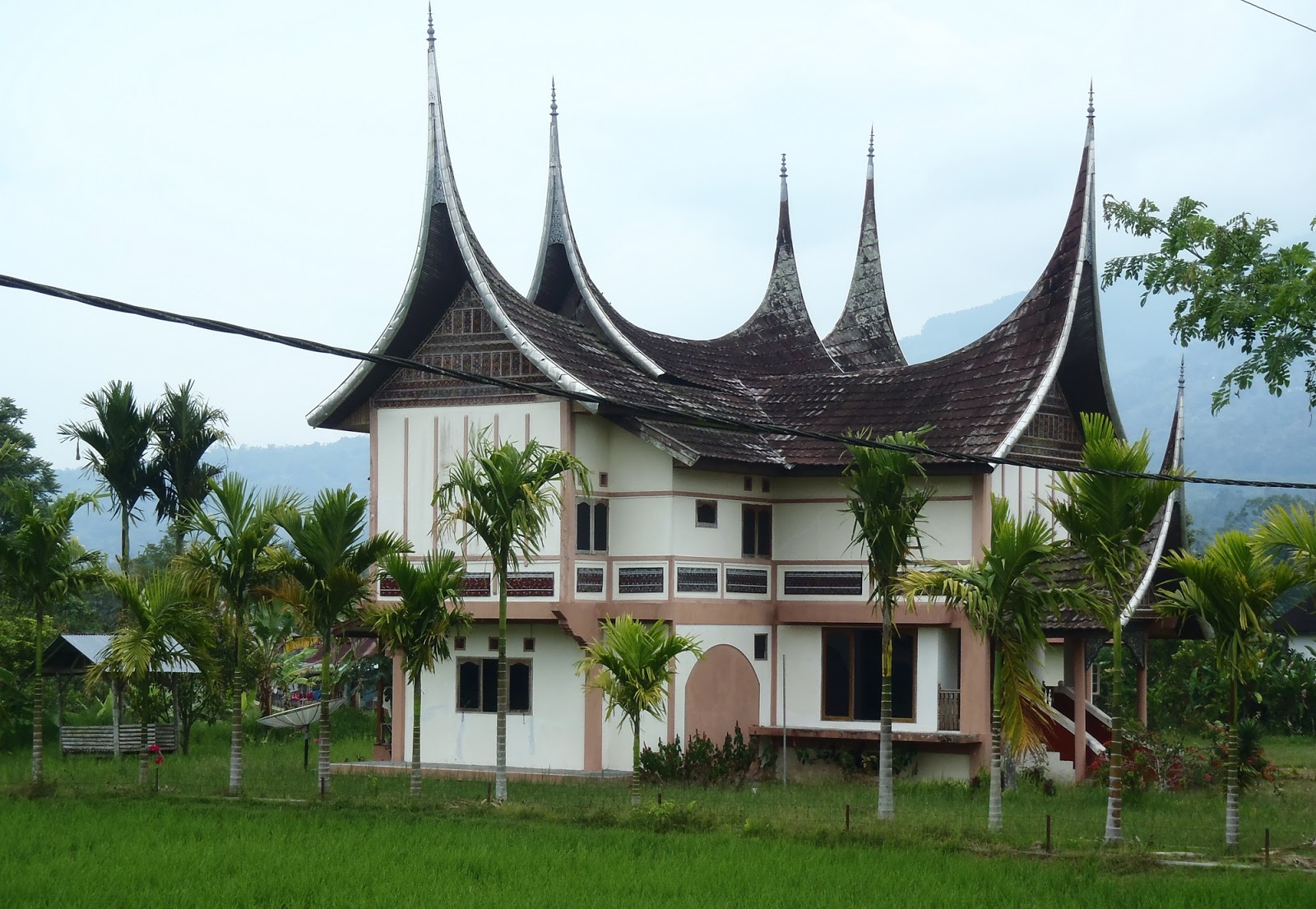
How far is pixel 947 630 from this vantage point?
25359 millimetres

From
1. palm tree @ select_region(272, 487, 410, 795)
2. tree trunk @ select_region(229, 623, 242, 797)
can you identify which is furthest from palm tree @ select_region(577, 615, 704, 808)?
tree trunk @ select_region(229, 623, 242, 797)

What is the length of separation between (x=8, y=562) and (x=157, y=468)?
27.1 ft

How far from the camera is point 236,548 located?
21781mm

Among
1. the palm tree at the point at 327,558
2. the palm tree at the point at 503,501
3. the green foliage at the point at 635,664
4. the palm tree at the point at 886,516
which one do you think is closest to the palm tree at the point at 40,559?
the palm tree at the point at 327,558

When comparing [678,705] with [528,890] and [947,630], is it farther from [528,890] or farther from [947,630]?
[528,890]

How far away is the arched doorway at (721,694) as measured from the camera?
979 inches

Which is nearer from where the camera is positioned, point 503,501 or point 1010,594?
point 1010,594

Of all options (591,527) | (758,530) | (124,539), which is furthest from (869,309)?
(124,539)

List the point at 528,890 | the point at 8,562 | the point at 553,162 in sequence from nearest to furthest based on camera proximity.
Result: the point at 528,890 → the point at 8,562 → the point at 553,162

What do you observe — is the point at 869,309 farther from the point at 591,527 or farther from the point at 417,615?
the point at 417,615

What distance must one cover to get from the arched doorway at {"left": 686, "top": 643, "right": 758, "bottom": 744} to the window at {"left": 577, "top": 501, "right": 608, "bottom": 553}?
229 centimetres

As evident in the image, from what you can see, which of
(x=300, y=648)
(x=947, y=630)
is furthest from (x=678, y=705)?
(x=300, y=648)

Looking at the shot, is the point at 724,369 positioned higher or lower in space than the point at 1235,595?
higher

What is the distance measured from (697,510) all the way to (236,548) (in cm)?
702
